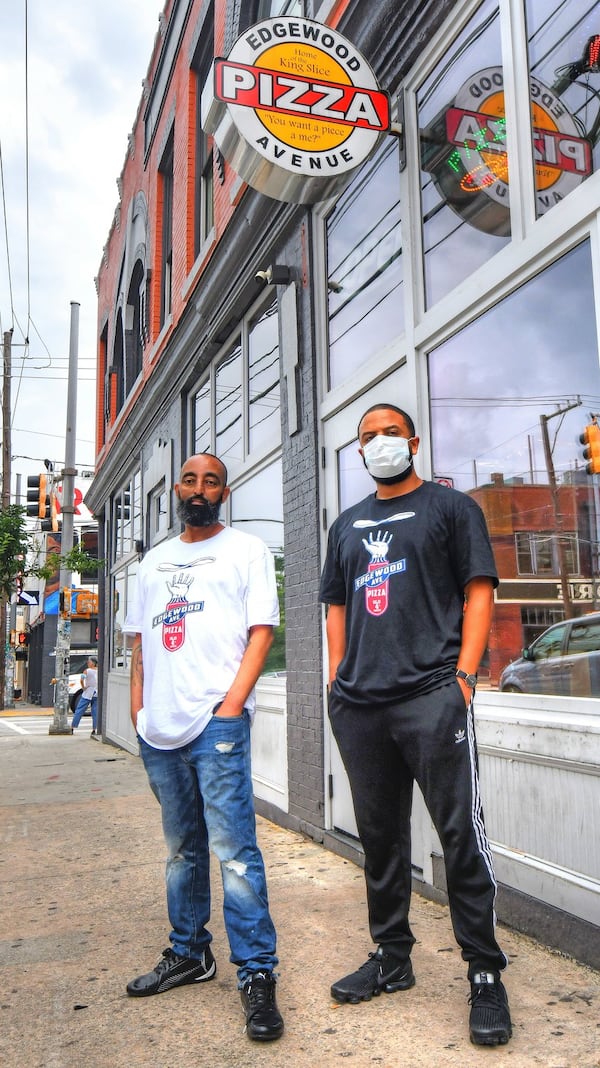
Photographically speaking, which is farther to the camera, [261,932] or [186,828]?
[186,828]

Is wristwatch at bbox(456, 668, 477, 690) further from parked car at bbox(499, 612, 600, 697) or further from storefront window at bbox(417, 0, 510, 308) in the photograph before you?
storefront window at bbox(417, 0, 510, 308)

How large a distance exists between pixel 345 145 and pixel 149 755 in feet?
10.9

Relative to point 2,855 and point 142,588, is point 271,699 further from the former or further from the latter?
point 142,588

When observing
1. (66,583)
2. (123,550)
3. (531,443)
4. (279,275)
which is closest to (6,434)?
(66,583)

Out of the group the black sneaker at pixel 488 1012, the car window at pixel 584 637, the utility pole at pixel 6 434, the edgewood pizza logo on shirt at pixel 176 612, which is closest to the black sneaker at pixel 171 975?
the black sneaker at pixel 488 1012

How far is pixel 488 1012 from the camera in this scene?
2.45m

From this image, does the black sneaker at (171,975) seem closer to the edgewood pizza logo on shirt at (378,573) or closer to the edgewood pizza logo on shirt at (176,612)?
Answer: the edgewood pizza logo on shirt at (176,612)

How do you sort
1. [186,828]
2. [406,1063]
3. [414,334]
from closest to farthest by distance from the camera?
[406,1063], [186,828], [414,334]

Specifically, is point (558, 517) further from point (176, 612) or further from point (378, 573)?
point (176, 612)

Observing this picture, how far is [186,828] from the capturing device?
296 cm

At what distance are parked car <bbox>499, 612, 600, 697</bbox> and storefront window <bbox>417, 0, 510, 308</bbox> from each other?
5.66 feet

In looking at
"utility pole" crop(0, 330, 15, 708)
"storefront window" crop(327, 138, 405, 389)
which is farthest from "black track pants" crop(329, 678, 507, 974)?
"utility pole" crop(0, 330, 15, 708)

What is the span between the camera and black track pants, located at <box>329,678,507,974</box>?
249 centimetres

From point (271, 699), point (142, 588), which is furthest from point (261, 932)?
point (271, 699)
